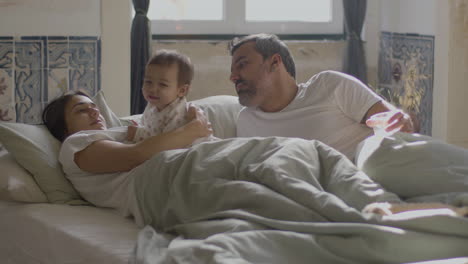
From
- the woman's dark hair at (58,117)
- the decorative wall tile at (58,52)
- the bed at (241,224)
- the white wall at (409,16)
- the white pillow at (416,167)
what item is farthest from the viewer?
the white wall at (409,16)

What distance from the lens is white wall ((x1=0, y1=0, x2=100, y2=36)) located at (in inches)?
146

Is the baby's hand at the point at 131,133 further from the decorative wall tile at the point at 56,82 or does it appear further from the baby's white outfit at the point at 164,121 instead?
the decorative wall tile at the point at 56,82

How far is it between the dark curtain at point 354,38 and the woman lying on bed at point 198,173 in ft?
7.58

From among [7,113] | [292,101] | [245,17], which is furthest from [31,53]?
[245,17]

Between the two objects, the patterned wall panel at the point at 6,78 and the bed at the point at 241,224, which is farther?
the patterned wall panel at the point at 6,78

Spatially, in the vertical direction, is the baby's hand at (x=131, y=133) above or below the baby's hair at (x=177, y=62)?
below

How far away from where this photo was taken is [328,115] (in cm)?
304

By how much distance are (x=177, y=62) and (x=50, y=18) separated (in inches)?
52.0

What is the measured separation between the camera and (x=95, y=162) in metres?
2.54

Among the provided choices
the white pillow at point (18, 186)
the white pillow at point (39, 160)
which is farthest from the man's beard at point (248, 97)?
the white pillow at point (18, 186)

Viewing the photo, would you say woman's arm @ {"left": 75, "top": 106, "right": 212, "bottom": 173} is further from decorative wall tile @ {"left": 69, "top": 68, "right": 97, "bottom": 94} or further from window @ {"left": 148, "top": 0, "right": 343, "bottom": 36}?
window @ {"left": 148, "top": 0, "right": 343, "bottom": 36}

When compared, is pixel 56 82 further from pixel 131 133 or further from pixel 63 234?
pixel 63 234

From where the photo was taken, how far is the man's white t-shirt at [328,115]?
300 cm

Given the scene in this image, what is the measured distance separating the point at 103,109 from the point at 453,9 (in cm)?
206
